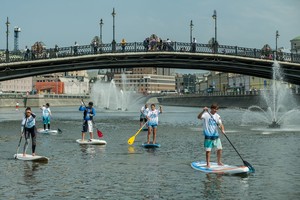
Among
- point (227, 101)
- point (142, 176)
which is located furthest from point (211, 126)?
point (227, 101)

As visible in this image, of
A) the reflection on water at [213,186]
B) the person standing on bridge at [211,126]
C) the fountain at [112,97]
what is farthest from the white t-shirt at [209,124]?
the fountain at [112,97]

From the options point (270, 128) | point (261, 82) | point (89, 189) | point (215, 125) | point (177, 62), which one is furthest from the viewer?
point (261, 82)

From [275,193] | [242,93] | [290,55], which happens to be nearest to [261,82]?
[242,93]

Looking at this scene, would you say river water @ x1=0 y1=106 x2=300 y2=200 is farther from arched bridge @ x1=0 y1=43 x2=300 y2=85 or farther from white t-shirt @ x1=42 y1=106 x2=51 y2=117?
arched bridge @ x1=0 y1=43 x2=300 y2=85

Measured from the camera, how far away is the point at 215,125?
18.0 meters

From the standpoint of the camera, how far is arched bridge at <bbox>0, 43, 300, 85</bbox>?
60.8 metres

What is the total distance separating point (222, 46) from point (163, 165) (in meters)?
43.0

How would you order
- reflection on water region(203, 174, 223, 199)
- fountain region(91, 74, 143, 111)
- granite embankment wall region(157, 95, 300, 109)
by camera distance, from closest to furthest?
reflection on water region(203, 174, 223, 199)
granite embankment wall region(157, 95, 300, 109)
fountain region(91, 74, 143, 111)

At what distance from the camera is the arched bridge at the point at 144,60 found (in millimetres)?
60844

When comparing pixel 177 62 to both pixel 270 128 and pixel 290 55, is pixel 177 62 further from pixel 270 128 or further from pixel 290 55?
pixel 270 128

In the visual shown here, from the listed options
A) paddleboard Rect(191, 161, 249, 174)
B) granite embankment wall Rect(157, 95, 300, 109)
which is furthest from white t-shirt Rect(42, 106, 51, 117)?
granite embankment wall Rect(157, 95, 300, 109)

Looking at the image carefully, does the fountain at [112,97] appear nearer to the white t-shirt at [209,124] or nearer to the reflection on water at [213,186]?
the white t-shirt at [209,124]

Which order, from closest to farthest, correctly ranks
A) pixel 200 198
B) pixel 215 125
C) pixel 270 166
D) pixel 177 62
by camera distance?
pixel 200 198 → pixel 215 125 → pixel 270 166 → pixel 177 62

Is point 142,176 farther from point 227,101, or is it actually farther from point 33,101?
point 33,101
